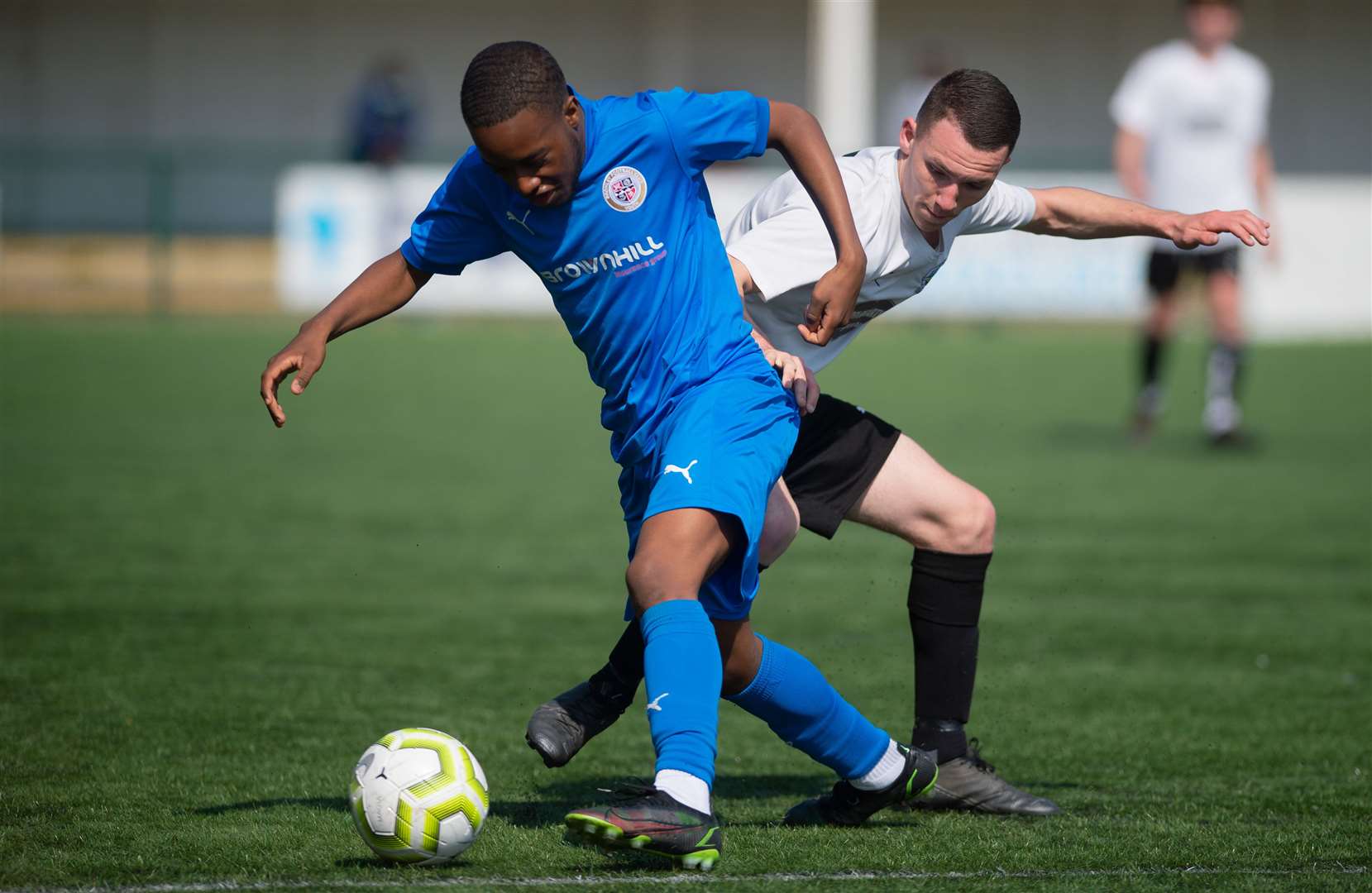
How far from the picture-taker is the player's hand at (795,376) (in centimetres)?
383

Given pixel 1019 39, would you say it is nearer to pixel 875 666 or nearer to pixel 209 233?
pixel 209 233

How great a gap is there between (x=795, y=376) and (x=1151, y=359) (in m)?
7.89

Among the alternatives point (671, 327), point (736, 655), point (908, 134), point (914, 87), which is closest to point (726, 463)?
point (671, 327)

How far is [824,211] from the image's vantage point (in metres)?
3.77

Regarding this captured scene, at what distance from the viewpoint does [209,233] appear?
64.9 ft

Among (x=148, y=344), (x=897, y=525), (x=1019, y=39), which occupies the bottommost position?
(x=148, y=344)

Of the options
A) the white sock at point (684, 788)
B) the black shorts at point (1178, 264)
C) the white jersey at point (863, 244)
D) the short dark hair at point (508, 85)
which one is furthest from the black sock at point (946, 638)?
the black shorts at point (1178, 264)

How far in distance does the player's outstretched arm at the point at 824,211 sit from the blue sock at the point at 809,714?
2.28 ft

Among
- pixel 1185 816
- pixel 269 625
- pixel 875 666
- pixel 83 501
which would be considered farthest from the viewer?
pixel 83 501

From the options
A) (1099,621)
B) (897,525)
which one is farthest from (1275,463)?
(897,525)

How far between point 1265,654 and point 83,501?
5713 millimetres

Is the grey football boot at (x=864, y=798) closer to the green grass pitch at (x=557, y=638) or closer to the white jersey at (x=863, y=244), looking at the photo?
the green grass pitch at (x=557, y=638)

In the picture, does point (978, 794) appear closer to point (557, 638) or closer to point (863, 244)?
point (863, 244)

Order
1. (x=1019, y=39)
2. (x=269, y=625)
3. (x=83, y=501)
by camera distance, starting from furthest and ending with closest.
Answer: (x=1019, y=39), (x=83, y=501), (x=269, y=625)
